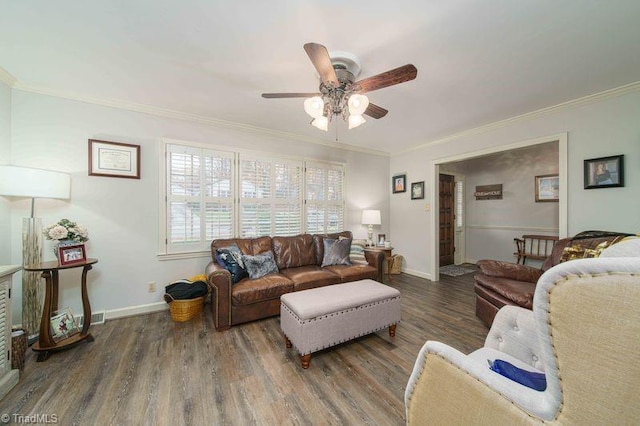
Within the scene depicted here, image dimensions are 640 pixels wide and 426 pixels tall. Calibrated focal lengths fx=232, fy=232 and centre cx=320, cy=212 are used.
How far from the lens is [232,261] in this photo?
9.12ft

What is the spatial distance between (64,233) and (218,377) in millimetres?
1928

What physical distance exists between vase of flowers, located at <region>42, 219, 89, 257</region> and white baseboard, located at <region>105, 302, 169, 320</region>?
36.3 inches

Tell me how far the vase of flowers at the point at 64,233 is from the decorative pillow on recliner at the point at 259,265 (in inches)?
61.3

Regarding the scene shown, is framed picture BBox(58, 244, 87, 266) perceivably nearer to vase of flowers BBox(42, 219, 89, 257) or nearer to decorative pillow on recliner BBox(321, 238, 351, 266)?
vase of flowers BBox(42, 219, 89, 257)

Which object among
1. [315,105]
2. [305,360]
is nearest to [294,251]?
[305,360]

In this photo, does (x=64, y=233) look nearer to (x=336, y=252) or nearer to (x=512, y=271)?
(x=336, y=252)

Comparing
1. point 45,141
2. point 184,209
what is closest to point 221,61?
point 184,209

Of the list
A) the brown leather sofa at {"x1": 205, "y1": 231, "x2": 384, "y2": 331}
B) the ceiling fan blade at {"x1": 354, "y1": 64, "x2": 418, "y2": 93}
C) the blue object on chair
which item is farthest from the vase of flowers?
the blue object on chair

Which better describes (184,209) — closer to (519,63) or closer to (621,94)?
(519,63)

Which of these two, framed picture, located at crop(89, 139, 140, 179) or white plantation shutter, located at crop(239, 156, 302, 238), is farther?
white plantation shutter, located at crop(239, 156, 302, 238)

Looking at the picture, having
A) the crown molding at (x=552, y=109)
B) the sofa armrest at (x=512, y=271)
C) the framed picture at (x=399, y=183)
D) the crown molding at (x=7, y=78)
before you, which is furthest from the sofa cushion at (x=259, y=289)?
the crown molding at (x=552, y=109)

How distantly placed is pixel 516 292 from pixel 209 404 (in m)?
2.68

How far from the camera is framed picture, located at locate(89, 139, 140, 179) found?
2588mm

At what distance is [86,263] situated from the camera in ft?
7.08
